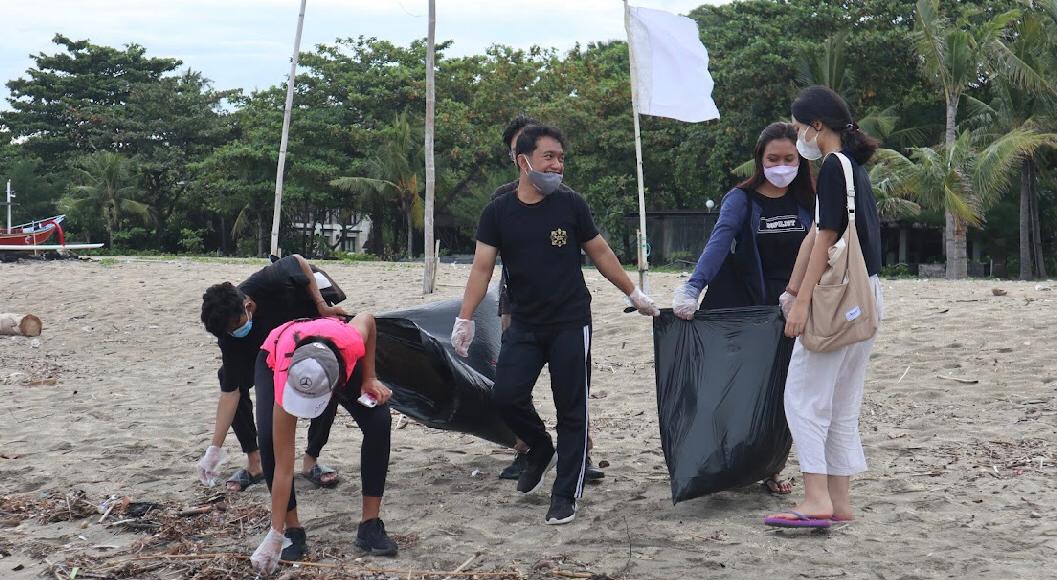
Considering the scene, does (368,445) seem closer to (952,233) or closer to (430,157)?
(430,157)

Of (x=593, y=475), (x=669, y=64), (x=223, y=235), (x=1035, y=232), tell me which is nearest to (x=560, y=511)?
(x=593, y=475)

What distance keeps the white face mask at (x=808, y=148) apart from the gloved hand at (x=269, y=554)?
227 centimetres

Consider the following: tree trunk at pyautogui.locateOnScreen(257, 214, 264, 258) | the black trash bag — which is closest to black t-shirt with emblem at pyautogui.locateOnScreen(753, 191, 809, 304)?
the black trash bag

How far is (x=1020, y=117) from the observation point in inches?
885

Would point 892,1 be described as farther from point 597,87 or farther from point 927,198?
point 597,87

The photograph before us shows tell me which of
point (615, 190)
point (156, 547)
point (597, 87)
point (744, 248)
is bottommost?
point (156, 547)

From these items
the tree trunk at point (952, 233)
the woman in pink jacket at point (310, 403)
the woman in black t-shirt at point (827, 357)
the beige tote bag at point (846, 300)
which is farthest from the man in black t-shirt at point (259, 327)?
the tree trunk at point (952, 233)

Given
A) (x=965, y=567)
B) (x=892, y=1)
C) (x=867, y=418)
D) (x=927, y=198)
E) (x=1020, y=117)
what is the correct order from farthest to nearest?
(x=892, y=1) → (x=1020, y=117) → (x=927, y=198) → (x=867, y=418) → (x=965, y=567)

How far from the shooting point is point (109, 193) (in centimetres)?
3650

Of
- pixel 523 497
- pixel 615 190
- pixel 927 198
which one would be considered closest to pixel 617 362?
pixel 523 497

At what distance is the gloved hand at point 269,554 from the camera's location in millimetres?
3334

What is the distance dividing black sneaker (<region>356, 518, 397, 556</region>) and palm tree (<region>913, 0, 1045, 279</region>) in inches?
747

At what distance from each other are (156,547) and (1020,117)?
22.9 meters

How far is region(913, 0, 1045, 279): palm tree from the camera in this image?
20828mm
